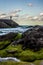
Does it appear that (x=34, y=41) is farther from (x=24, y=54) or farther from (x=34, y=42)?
(x=24, y=54)

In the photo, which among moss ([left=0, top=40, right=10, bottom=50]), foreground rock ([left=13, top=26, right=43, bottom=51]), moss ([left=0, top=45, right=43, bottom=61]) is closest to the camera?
moss ([left=0, top=45, right=43, bottom=61])

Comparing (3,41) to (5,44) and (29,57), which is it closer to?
(5,44)

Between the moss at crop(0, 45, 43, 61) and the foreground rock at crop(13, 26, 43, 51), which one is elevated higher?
the foreground rock at crop(13, 26, 43, 51)

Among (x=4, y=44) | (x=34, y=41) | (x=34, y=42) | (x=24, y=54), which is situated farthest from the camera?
(x=4, y=44)

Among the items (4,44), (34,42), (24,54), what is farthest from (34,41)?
(4,44)

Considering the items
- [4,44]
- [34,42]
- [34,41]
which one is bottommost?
[4,44]

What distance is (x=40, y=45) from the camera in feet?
155

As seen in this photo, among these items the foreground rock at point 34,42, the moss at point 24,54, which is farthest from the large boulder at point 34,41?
the moss at point 24,54

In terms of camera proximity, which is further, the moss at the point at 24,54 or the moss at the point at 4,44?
the moss at the point at 4,44

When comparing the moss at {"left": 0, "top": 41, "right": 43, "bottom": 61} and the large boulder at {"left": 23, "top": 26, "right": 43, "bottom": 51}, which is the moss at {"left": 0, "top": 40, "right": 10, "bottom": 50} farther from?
the large boulder at {"left": 23, "top": 26, "right": 43, "bottom": 51}

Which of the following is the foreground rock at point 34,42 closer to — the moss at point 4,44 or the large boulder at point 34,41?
the large boulder at point 34,41

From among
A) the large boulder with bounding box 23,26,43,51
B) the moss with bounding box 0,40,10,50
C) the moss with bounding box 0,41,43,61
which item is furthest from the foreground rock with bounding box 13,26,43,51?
the moss with bounding box 0,40,10,50

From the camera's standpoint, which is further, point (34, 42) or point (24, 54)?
point (34, 42)

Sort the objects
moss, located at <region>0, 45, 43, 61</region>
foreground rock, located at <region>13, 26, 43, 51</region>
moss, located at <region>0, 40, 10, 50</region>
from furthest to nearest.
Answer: moss, located at <region>0, 40, 10, 50</region> → foreground rock, located at <region>13, 26, 43, 51</region> → moss, located at <region>0, 45, 43, 61</region>
